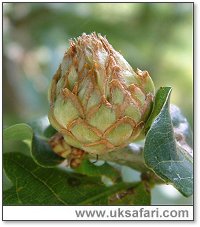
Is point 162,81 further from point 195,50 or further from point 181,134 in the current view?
point 181,134

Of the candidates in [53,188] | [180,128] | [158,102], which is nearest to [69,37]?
[53,188]

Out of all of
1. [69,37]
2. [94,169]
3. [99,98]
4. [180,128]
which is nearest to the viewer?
[99,98]

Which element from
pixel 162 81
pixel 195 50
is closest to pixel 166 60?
pixel 162 81

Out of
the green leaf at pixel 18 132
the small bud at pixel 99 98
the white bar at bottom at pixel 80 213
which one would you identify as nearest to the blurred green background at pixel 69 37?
the white bar at bottom at pixel 80 213

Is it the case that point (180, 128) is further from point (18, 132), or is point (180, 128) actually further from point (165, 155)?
point (18, 132)

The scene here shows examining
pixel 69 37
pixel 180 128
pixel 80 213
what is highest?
pixel 69 37

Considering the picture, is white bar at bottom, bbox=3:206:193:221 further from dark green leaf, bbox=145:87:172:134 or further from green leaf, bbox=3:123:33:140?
dark green leaf, bbox=145:87:172:134
